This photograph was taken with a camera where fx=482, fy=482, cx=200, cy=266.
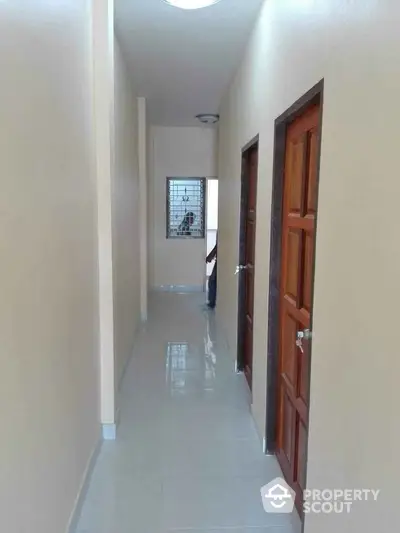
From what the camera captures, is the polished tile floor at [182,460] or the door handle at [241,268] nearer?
the polished tile floor at [182,460]

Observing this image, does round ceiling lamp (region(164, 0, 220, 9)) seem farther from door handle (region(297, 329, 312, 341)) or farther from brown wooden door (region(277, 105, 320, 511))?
door handle (region(297, 329, 312, 341))

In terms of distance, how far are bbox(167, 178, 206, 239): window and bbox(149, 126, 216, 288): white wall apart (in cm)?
10

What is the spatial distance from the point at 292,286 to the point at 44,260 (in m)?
1.33

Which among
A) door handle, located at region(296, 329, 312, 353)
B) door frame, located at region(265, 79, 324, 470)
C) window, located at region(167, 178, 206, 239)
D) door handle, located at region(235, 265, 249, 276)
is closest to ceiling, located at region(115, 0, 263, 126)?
door frame, located at region(265, 79, 324, 470)

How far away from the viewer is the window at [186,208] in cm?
816

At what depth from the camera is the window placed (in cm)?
816

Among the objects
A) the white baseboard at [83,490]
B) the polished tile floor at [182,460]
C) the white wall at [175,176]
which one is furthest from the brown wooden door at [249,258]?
the white wall at [175,176]

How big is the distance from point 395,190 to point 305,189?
1119 mm

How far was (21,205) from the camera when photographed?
1489mm

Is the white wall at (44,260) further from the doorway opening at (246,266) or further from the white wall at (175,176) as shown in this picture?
the white wall at (175,176)

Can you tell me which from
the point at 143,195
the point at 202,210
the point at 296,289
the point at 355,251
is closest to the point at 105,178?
the point at 296,289

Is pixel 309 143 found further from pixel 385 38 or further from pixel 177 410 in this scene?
pixel 177 410

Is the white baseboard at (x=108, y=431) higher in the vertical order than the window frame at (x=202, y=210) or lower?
lower

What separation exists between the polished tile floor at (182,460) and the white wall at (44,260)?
0.85 feet
